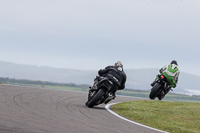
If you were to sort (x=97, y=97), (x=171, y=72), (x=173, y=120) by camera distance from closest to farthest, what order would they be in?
(x=173, y=120)
(x=97, y=97)
(x=171, y=72)

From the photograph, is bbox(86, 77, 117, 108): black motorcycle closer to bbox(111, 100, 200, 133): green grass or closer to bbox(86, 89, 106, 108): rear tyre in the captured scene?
bbox(86, 89, 106, 108): rear tyre

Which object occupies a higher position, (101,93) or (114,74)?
(114,74)

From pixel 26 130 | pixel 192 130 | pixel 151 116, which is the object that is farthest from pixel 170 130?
pixel 26 130

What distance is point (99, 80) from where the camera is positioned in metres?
16.0

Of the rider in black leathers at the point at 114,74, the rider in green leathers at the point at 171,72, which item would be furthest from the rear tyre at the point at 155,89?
the rider in black leathers at the point at 114,74

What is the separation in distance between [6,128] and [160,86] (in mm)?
14251

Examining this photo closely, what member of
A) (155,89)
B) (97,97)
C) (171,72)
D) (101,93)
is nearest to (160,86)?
(155,89)

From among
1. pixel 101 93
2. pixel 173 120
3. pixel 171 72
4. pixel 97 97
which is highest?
pixel 171 72

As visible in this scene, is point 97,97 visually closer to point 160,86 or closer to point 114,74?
point 114,74

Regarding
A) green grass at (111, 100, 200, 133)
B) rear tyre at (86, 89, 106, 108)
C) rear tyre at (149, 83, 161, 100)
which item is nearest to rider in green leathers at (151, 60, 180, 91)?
rear tyre at (149, 83, 161, 100)

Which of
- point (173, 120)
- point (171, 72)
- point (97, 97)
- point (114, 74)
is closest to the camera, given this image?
point (173, 120)

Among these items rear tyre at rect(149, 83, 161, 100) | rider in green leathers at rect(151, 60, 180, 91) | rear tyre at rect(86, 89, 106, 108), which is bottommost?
rear tyre at rect(86, 89, 106, 108)

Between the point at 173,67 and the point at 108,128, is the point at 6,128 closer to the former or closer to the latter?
the point at 108,128

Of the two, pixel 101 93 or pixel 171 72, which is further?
pixel 171 72
